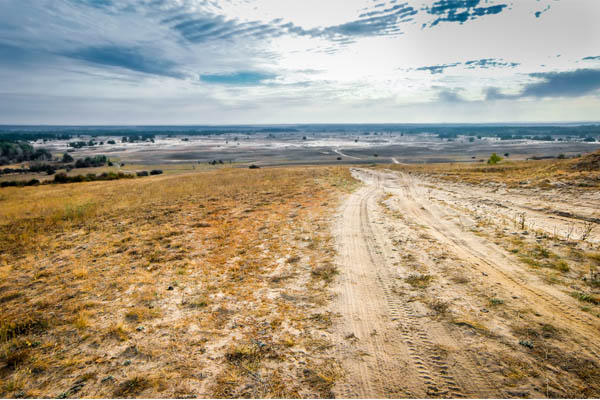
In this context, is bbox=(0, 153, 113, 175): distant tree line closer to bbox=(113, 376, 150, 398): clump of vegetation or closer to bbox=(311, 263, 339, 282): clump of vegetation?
bbox=(311, 263, 339, 282): clump of vegetation

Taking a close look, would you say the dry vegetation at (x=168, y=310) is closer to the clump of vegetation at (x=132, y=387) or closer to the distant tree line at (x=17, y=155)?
the clump of vegetation at (x=132, y=387)

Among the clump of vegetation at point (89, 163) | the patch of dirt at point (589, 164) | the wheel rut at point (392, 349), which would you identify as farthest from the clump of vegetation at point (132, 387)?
the clump of vegetation at point (89, 163)

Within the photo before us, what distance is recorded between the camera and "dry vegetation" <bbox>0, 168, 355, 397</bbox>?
14.9ft

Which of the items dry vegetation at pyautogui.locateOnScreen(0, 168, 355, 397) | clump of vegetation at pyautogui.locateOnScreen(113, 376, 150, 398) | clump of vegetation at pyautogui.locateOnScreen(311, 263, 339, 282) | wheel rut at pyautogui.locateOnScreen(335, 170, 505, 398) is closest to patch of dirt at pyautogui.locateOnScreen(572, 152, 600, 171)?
dry vegetation at pyautogui.locateOnScreen(0, 168, 355, 397)

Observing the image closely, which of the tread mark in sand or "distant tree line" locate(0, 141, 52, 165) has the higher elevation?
"distant tree line" locate(0, 141, 52, 165)

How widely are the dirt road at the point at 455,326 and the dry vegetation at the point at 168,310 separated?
699mm

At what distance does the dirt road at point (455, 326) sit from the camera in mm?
4230

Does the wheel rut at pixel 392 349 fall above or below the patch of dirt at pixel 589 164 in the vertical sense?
below

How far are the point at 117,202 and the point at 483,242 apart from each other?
915 inches

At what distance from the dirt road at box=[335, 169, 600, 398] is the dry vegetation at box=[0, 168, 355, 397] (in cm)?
70

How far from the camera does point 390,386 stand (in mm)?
4273

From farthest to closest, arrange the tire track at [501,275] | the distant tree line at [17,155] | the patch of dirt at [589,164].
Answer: the distant tree line at [17,155]
the patch of dirt at [589,164]
the tire track at [501,275]

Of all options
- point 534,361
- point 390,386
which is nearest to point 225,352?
point 390,386

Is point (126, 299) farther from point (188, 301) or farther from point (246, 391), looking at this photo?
point (246, 391)
